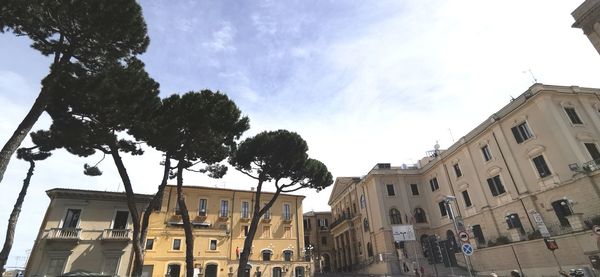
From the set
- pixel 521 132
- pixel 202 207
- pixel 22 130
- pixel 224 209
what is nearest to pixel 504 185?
pixel 521 132

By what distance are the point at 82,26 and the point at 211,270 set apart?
24.2m

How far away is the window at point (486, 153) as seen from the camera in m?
27.8

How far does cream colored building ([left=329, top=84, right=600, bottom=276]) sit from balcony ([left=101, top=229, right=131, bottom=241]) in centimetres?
2433

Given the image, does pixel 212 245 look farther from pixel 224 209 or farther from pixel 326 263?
pixel 326 263

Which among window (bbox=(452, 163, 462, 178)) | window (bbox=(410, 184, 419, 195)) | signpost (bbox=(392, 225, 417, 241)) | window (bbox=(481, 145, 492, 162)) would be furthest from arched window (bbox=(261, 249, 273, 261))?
window (bbox=(481, 145, 492, 162))

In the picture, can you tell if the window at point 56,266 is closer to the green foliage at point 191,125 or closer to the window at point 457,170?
the green foliage at point 191,125

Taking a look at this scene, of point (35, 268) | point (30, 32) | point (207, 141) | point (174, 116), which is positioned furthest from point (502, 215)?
point (35, 268)

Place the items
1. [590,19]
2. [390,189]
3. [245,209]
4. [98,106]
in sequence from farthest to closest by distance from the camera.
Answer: [390,189] → [245,209] → [98,106] → [590,19]

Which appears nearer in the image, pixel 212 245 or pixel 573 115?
pixel 573 115

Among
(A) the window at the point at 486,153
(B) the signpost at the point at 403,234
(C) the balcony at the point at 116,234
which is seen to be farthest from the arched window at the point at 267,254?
(A) the window at the point at 486,153

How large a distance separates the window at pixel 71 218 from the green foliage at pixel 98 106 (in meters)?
10.9

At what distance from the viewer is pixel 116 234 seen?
1024 inches

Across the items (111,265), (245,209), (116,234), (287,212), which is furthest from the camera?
(287,212)

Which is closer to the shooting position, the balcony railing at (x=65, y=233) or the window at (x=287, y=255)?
the balcony railing at (x=65, y=233)
